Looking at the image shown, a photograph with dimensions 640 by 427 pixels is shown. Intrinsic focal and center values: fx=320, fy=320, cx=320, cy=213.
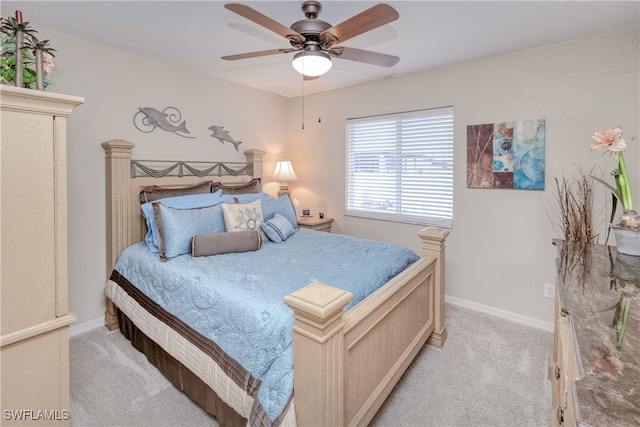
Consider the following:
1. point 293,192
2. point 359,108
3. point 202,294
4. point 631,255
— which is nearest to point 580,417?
point 631,255

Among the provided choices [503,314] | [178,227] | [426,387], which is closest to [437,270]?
[426,387]

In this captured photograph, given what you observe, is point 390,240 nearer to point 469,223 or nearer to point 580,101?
point 469,223

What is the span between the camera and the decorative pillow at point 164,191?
288 centimetres

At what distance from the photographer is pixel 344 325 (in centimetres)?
130

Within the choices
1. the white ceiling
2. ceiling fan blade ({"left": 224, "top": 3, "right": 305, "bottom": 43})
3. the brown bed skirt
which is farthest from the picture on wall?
the brown bed skirt

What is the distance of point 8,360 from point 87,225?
69.1 inches

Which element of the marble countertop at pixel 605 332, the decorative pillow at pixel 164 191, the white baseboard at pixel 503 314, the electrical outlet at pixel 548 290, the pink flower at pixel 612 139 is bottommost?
the white baseboard at pixel 503 314

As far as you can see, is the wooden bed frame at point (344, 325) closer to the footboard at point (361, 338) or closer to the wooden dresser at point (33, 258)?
the footboard at point (361, 338)

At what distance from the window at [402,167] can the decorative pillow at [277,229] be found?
50.4 inches

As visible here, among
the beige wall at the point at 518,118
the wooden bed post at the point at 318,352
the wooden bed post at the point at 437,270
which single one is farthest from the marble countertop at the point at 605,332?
the beige wall at the point at 518,118

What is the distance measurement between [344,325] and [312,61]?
57.0 inches

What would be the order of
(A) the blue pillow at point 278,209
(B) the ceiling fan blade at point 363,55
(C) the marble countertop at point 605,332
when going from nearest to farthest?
(C) the marble countertop at point 605,332
(B) the ceiling fan blade at point 363,55
(A) the blue pillow at point 278,209

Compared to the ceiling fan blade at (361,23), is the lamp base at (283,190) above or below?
below

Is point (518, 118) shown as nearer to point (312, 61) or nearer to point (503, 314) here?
point (503, 314)
